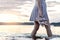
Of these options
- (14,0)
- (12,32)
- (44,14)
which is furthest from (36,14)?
(14,0)

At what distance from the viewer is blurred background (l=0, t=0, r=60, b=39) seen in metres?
3.82

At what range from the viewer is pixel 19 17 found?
4652 mm

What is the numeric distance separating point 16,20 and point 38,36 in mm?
1051

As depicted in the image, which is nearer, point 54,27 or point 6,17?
point 54,27

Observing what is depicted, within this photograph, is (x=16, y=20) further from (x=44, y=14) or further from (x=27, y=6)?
(x=44, y=14)

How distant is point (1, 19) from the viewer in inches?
175

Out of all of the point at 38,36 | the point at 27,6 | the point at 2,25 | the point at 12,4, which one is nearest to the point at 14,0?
the point at 12,4

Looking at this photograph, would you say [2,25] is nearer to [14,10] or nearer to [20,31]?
[20,31]

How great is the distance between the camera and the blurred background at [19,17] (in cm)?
382

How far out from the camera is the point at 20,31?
148 inches

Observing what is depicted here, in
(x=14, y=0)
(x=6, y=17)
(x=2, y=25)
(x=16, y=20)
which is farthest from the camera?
(x=14, y=0)

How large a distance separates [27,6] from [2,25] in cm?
175

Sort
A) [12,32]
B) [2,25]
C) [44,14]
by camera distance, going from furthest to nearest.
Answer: [2,25] → [12,32] → [44,14]

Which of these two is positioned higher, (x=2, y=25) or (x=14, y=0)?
(x=14, y=0)
